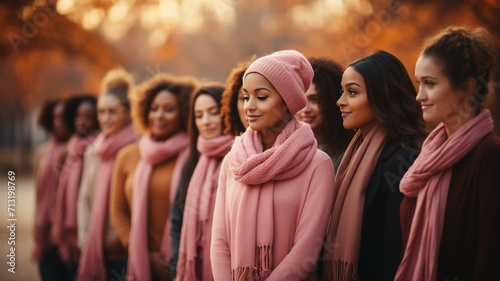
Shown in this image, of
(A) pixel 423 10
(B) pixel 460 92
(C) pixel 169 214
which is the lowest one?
(C) pixel 169 214

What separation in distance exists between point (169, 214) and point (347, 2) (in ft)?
17.9

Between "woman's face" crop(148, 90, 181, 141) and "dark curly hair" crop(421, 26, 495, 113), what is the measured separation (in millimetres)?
3315

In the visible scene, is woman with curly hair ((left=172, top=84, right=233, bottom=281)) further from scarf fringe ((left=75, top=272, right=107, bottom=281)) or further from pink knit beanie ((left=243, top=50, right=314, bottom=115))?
scarf fringe ((left=75, top=272, right=107, bottom=281))

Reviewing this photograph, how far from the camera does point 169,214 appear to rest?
5.65 metres

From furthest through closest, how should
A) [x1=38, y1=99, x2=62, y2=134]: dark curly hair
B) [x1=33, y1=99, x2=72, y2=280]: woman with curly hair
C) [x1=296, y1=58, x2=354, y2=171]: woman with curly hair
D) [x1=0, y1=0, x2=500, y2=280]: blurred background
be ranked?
[x1=38, y1=99, x2=62, y2=134]: dark curly hair < [x1=33, y1=99, x2=72, y2=280]: woman with curly hair < [x1=0, y1=0, x2=500, y2=280]: blurred background < [x1=296, y1=58, x2=354, y2=171]: woman with curly hair

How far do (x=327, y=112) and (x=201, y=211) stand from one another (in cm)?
143

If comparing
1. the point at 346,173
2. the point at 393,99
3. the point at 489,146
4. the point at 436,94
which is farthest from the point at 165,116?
the point at 489,146

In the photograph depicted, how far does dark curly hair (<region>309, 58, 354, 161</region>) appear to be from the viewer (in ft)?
14.8

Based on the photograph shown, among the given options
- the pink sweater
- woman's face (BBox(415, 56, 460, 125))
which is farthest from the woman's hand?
woman's face (BBox(415, 56, 460, 125))

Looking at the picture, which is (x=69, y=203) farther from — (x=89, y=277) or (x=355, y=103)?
(x=355, y=103)

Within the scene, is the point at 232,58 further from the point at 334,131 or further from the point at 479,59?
the point at 479,59

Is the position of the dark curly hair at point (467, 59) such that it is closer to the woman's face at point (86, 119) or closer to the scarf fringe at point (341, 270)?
the scarf fringe at point (341, 270)

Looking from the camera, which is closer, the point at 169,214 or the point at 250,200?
the point at 250,200

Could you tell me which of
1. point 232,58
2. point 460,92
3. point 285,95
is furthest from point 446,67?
Answer: point 232,58
